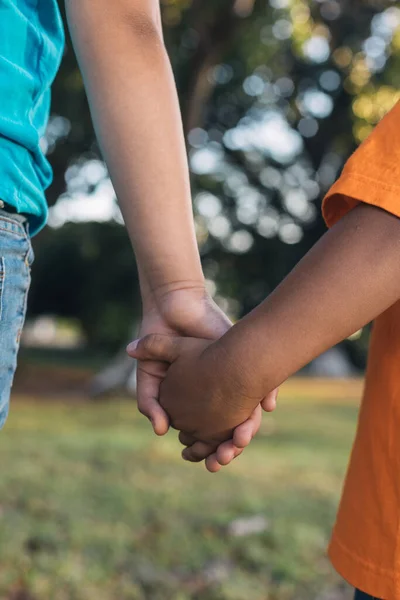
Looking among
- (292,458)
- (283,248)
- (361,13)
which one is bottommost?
(283,248)

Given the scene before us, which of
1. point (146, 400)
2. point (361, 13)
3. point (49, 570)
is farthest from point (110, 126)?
point (361, 13)

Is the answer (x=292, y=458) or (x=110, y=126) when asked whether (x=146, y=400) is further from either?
(x=292, y=458)

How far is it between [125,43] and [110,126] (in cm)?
18

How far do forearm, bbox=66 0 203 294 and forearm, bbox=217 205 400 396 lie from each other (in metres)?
0.34

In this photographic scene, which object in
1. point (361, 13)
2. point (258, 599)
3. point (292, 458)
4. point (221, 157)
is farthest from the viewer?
point (221, 157)

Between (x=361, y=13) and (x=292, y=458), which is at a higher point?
(x=361, y=13)

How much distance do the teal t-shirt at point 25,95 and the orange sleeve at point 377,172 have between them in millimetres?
521

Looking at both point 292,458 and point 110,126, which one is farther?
point 292,458

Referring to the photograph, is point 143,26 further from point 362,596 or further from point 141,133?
point 362,596

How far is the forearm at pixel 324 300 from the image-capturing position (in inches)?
43.0

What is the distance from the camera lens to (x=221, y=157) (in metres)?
17.0

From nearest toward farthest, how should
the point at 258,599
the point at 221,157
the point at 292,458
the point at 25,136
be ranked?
the point at 25,136, the point at 258,599, the point at 292,458, the point at 221,157

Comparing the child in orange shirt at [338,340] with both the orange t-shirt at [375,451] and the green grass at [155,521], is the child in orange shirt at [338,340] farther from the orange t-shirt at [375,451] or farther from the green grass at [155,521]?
the green grass at [155,521]

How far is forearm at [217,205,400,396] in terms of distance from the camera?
1093 millimetres
